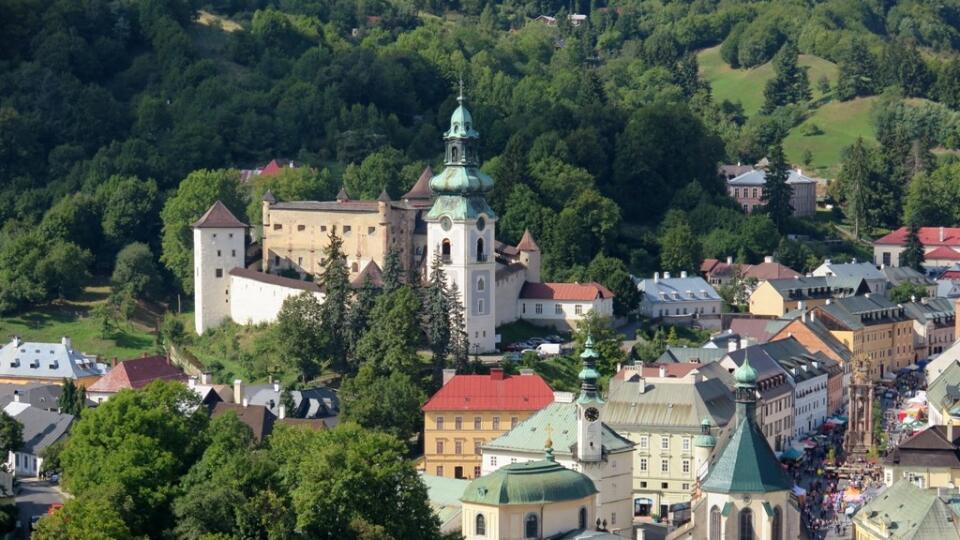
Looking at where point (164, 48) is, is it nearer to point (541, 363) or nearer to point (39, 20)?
point (39, 20)

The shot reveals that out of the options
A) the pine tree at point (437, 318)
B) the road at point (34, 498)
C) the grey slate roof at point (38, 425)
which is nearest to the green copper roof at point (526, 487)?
the road at point (34, 498)

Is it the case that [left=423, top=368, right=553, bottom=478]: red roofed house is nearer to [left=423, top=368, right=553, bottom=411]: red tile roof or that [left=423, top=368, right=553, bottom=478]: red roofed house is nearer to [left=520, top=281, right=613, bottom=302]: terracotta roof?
[left=423, top=368, right=553, bottom=411]: red tile roof

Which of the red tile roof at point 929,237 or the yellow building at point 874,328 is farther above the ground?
the red tile roof at point 929,237

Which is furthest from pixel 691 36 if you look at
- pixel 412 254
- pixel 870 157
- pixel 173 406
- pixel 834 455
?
pixel 173 406

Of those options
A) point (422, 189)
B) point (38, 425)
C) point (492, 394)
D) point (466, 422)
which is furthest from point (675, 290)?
point (38, 425)

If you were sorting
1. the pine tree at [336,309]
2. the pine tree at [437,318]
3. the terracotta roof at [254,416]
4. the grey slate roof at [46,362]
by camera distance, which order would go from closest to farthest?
1. the terracotta roof at [254,416]
2. the pine tree at [437,318]
3. the pine tree at [336,309]
4. the grey slate roof at [46,362]

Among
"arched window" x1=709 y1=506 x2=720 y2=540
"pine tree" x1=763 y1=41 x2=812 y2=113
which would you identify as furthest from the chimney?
"pine tree" x1=763 y1=41 x2=812 y2=113

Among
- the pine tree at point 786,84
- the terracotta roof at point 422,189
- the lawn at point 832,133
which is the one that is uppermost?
the pine tree at point 786,84

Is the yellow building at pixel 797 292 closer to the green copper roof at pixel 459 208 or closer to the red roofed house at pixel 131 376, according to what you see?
the green copper roof at pixel 459 208
